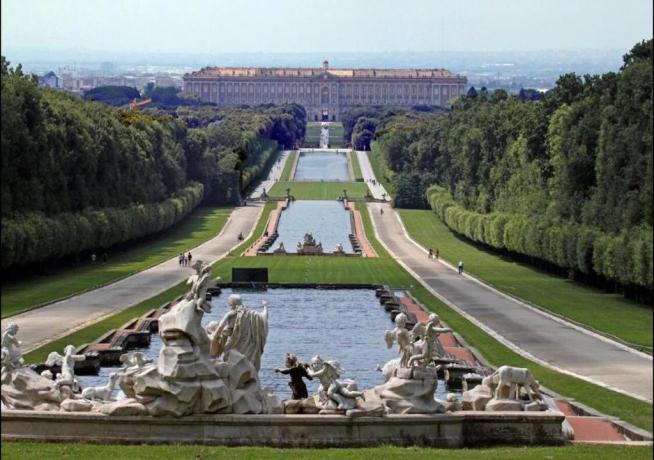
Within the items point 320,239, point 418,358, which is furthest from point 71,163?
point 418,358

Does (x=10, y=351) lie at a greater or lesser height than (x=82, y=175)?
greater

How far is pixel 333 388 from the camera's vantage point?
26969 mm

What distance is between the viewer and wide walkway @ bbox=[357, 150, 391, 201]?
5585 inches

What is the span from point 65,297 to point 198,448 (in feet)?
113

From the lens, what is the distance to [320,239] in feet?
333

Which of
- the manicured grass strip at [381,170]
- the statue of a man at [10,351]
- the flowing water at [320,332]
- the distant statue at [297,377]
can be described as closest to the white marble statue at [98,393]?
the flowing water at [320,332]

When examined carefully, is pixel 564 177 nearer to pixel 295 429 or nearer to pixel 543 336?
pixel 543 336

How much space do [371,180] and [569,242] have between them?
93.4 meters

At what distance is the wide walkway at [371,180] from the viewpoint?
142m

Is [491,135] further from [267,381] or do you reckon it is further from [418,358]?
[418,358]

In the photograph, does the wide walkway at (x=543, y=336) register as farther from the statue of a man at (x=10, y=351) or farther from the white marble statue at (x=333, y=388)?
the statue of a man at (x=10, y=351)

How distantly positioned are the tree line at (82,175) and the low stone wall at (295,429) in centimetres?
1639

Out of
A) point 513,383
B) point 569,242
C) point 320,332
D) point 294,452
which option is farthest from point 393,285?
point 294,452

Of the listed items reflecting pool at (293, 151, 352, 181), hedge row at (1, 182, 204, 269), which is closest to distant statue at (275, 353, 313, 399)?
hedge row at (1, 182, 204, 269)
